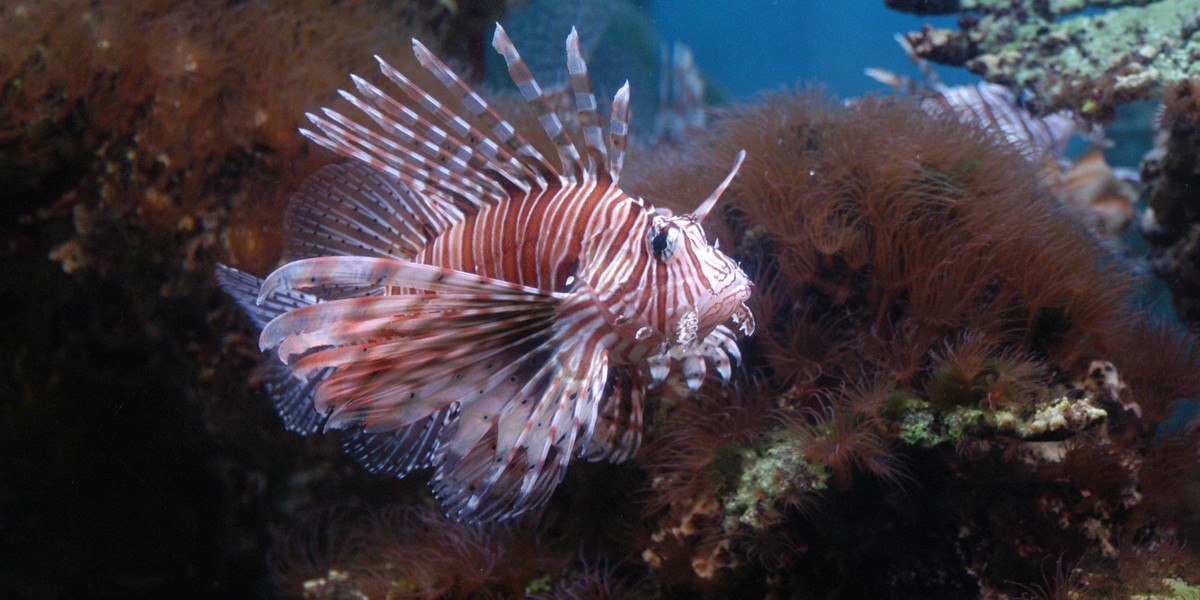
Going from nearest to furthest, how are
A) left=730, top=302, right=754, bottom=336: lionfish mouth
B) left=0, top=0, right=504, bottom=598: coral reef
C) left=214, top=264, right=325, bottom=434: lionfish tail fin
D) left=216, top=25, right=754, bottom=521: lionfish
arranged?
left=216, top=25, right=754, bottom=521: lionfish → left=730, top=302, right=754, bottom=336: lionfish mouth → left=214, top=264, right=325, bottom=434: lionfish tail fin → left=0, top=0, right=504, bottom=598: coral reef

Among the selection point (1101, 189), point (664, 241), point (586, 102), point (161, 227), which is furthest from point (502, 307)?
point (1101, 189)

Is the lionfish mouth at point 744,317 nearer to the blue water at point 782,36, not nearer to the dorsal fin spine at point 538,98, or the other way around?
the dorsal fin spine at point 538,98

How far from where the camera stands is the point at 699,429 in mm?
2900

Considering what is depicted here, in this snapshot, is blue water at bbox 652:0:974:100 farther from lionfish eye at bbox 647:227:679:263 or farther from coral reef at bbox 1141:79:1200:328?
lionfish eye at bbox 647:227:679:263

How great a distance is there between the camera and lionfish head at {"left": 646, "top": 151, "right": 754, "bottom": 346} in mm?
1835

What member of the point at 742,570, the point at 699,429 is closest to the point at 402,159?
the point at 699,429

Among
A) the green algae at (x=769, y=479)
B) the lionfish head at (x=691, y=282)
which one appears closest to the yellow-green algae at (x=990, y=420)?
the green algae at (x=769, y=479)

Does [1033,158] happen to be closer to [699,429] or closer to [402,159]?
[699,429]

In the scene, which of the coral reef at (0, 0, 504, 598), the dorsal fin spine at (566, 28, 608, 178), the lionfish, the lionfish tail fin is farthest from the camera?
the coral reef at (0, 0, 504, 598)

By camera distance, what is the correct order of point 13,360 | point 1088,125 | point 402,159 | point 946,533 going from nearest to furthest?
1. point 402,159
2. point 946,533
3. point 1088,125
4. point 13,360

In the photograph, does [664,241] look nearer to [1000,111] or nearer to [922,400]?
[922,400]

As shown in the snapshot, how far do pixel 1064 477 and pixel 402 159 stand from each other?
112 inches

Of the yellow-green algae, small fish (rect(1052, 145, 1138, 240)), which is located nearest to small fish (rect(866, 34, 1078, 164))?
small fish (rect(1052, 145, 1138, 240))

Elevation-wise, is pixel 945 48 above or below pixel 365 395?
above
